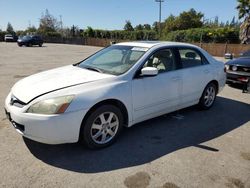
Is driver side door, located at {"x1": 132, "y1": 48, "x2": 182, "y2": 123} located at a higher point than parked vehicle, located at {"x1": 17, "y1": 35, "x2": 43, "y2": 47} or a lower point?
lower

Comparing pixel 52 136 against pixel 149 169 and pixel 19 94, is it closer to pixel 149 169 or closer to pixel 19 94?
pixel 19 94

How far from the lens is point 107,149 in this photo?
361 cm

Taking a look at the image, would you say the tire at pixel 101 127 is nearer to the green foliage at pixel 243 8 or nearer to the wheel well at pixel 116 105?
the wheel well at pixel 116 105

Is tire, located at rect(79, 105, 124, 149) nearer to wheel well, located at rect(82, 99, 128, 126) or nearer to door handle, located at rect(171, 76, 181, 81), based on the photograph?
wheel well, located at rect(82, 99, 128, 126)

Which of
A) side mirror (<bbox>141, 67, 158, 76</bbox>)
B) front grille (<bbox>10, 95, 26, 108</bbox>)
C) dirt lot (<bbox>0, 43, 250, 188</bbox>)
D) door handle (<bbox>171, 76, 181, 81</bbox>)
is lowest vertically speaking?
dirt lot (<bbox>0, 43, 250, 188</bbox>)

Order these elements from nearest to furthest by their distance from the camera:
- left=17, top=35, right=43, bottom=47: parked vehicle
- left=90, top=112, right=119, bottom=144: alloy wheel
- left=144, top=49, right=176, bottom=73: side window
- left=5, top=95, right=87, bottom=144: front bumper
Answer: left=5, top=95, right=87, bottom=144: front bumper → left=90, top=112, right=119, bottom=144: alloy wheel → left=144, top=49, right=176, bottom=73: side window → left=17, top=35, right=43, bottom=47: parked vehicle

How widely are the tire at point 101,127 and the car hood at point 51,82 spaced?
0.50 metres

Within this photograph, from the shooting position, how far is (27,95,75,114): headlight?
308 cm

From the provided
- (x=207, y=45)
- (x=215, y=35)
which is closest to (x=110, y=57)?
(x=207, y=45)

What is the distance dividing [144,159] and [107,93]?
105cm

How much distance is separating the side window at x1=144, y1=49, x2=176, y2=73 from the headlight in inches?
67.0

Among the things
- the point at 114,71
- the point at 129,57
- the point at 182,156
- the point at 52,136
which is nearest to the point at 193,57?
the point at 129,57

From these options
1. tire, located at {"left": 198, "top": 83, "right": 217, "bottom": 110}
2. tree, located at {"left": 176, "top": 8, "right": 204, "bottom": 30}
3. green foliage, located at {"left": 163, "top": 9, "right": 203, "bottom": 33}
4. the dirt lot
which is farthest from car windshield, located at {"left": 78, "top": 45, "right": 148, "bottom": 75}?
tree, located at {"left": 176, "top": 8, "right": 204, "bottom": 30}

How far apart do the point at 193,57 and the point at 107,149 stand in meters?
2.77
